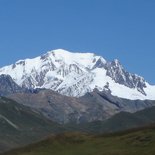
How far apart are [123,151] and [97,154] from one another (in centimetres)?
847

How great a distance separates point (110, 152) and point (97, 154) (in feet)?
16.0

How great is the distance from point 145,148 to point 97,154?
1453cm

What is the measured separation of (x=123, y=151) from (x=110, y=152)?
12.6 ft

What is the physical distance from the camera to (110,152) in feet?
645

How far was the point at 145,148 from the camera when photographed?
7721 inches

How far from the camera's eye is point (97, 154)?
19962 centimetres

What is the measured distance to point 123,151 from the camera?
19588cm

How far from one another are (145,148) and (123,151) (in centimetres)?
651
